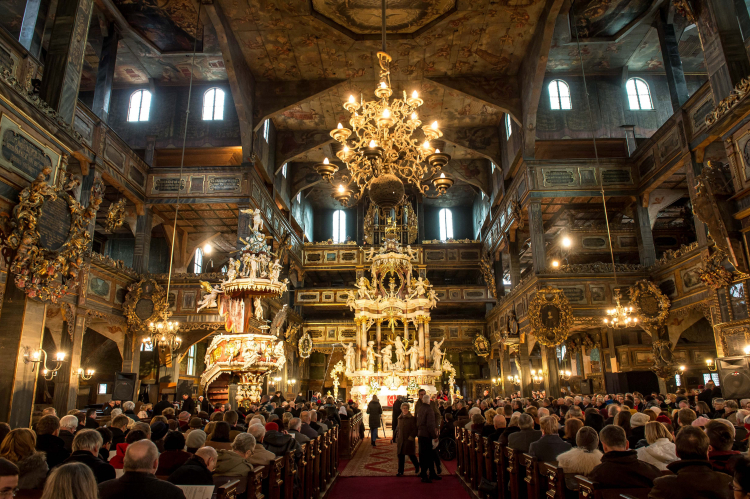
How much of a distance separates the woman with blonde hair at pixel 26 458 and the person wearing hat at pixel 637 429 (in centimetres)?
546

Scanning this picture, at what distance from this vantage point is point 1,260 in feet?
24.5

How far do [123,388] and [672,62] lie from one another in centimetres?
1895

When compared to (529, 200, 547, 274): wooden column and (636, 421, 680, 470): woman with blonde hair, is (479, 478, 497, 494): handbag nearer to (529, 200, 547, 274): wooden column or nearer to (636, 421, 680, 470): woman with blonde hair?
(636, 421, 680, 470): woman with blonde hair

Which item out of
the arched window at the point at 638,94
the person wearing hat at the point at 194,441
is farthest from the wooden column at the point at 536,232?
the person wearing hat at the point at 194,441

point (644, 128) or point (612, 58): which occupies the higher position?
point (612, 58)

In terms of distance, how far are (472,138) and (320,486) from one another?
684 inches

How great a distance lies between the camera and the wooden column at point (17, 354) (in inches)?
290

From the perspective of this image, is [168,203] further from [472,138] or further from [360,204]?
[360,204]

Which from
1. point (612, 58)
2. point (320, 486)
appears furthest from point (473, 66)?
point (320, 486)

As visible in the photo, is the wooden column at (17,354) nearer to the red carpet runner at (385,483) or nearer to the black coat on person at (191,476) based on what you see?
the red carpet runner at (385,483)

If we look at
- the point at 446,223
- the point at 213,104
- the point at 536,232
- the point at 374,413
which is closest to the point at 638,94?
the point at 536,232

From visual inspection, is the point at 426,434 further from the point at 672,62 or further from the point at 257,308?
the point at 672,62

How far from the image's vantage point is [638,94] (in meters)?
19.1

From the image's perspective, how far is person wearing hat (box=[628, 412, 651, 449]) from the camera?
5.44 m
